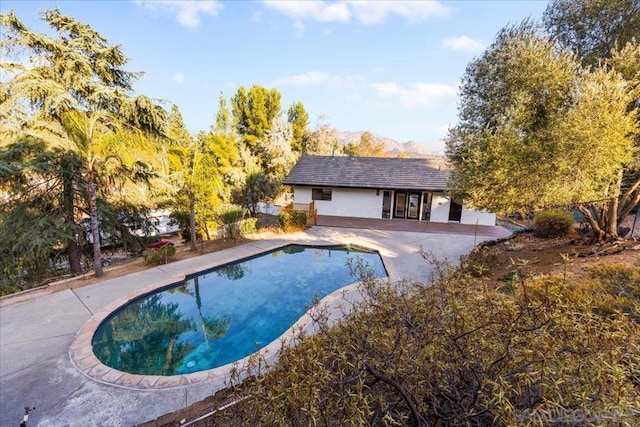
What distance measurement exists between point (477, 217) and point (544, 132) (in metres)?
11.5

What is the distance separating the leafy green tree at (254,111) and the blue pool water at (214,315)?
19536mm

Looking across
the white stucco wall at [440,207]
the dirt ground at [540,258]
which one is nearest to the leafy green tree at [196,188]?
the dirt ground at [540,258]

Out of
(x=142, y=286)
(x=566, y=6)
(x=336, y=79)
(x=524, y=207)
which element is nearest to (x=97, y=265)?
(x=142, y=286)

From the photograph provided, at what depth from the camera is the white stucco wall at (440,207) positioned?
17.4 metres

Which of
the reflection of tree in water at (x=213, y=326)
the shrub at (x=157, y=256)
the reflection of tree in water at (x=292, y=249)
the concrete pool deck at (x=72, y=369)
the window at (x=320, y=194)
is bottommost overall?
the reflection of tree in water at (x=213, y=326)

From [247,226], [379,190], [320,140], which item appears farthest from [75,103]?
[320,140]

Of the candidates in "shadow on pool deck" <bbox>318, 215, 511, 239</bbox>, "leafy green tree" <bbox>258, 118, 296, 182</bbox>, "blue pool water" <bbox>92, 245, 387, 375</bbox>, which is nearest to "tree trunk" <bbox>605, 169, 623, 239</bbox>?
"shadow on pool deck" <bbox>318, 215, 511, 239</bbox>

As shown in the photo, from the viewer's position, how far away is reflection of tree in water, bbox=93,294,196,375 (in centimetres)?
560

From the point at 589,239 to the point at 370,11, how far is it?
38.9 ft

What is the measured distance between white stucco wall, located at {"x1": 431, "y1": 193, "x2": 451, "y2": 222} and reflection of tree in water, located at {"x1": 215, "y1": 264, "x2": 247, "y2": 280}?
499 inches

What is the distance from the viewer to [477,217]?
16.7 meters

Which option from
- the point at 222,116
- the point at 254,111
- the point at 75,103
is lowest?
the point at 75,103

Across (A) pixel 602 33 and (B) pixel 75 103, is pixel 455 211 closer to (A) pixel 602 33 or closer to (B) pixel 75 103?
(A) pixel 602 33

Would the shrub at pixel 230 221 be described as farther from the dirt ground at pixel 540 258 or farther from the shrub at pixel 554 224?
the shrub at pixel 554 224
